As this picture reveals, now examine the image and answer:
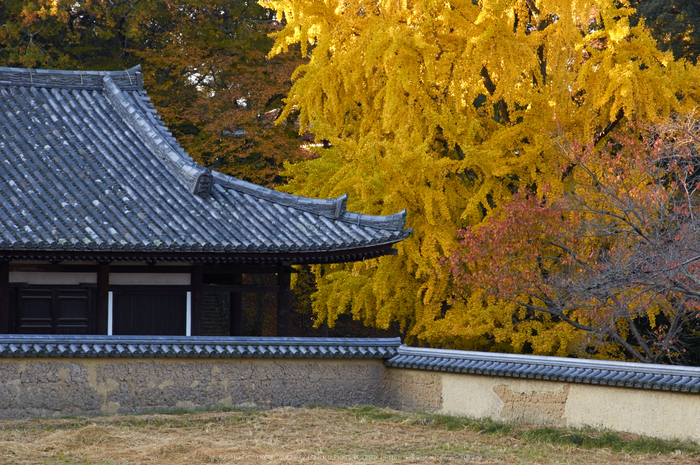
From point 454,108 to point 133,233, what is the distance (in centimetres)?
717

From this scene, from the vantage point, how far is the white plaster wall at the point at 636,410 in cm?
890

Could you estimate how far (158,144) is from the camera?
1443 cm

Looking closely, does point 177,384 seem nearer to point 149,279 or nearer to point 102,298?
point 102,298

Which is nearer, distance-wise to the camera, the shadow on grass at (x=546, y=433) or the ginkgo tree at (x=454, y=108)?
the shadow on grass at (x=546, y=433)

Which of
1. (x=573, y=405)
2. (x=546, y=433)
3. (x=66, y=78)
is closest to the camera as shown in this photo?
(x=546, y=433)

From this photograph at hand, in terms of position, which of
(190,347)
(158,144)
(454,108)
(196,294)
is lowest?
(190,347)

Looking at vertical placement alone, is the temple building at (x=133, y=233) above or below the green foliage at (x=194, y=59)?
below

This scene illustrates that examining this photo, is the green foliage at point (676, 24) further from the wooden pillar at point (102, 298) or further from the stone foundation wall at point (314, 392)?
the wooden pillar at point (102, 298)

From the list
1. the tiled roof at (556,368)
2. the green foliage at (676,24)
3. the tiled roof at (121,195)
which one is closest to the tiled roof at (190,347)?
the tiled roof at (556,368)

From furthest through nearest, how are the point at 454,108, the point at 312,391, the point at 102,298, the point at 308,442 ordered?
the point at 454,108
the point at 102,298
the point at 312,391
the point at 308,442

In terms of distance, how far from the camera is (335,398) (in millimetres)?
12062

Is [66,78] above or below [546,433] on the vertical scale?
above

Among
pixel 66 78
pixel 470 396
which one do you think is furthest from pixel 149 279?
pixel 470 396

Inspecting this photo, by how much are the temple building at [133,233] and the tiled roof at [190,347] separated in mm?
1356
